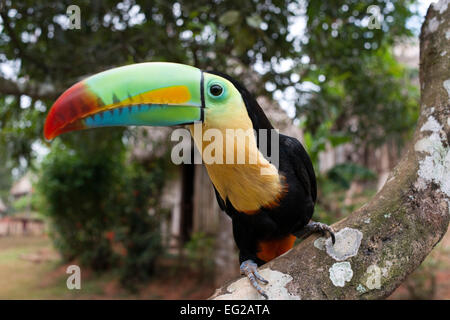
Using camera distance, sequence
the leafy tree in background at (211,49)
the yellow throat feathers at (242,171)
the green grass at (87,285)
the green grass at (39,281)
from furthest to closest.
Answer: the green grass at (39,281)
the green grass at (87,285)
the leafy tree in background at (211,49)
the yellow throat feathers at (242,171)

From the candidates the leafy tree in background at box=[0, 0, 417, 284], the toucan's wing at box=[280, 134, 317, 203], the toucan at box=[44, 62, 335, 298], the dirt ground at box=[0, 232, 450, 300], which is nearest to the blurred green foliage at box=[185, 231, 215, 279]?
the dirt ground at box=[0, 232, 450, 300]

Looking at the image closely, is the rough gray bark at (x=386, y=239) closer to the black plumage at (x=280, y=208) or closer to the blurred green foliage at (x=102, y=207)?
the black plumage at (x=280, y=208)

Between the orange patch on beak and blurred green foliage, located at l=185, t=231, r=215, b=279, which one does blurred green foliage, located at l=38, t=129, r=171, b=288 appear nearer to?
blurred green foliage, located at l=185, t=231, r=215, b=279

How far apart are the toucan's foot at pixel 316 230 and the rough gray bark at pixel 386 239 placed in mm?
35

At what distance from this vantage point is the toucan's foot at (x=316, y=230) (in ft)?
4.67

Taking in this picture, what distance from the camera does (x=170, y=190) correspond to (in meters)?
8.27

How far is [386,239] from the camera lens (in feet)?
4.56

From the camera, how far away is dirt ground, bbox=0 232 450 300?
5.18 meters

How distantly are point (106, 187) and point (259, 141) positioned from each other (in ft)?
20.3

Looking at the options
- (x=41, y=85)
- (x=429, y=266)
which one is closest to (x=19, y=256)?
(x=41, y=85)

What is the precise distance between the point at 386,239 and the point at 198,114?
87cm

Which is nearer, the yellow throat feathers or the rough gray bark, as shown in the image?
the rough gray bark

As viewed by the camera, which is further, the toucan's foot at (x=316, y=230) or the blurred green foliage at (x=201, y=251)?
the blurred green foliage at (x=201, y=251)

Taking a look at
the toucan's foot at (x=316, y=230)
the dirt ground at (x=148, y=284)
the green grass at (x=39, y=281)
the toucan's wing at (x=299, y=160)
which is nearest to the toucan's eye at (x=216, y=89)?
the toucan's wing at (x=299, y=160)
